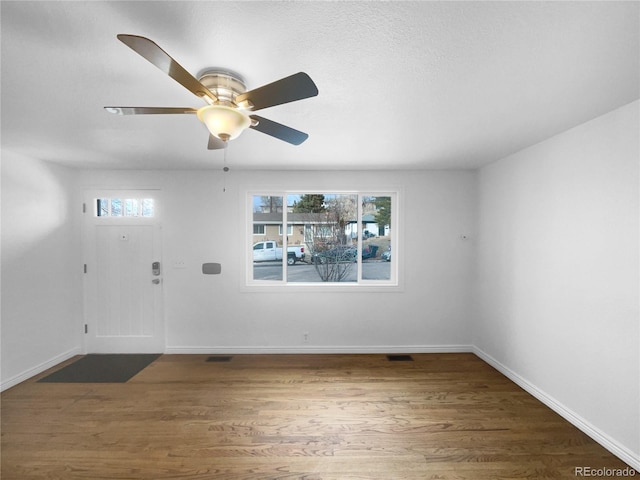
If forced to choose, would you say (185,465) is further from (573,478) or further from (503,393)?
(503,393)

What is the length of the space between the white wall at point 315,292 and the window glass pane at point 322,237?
0.73 ft

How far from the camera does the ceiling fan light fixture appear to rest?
1.28 metres

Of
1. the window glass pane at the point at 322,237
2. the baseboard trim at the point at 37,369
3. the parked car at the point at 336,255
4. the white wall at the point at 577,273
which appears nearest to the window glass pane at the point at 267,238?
the window glass pane at the point at 322,237

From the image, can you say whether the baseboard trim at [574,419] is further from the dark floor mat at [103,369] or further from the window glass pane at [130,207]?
the window glass pane at [130,207]

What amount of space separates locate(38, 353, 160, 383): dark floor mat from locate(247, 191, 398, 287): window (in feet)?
5.48

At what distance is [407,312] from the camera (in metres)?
3.48

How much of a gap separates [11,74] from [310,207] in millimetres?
2705

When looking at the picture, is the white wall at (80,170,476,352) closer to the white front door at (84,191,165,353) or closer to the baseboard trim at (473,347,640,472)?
the white front door at (84,191,165,353)

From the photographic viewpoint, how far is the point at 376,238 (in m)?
3.61

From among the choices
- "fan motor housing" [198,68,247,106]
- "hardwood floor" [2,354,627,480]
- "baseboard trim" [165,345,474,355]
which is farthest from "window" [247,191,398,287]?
"fan motor housing" [198,68,247,106]

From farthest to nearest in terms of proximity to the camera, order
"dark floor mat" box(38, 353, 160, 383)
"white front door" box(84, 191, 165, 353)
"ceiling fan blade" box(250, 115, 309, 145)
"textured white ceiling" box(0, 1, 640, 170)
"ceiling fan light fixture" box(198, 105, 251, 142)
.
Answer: "white front door" box(84, 191, 165, 353)
"dark floor mat" box(38, 353, 160, 383)
"ceiling fan blade" box(250, 115, 309, 145)
"ceiling fan light fixture" box(198, 105, 251, 142)
"textured white ceiling" box(0, 1, 640, 170)

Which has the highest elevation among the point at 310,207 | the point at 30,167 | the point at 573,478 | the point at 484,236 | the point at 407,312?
the point at 30,167

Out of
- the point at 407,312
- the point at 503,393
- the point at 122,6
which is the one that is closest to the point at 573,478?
the point at 503,393

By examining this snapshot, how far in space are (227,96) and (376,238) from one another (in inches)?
104
